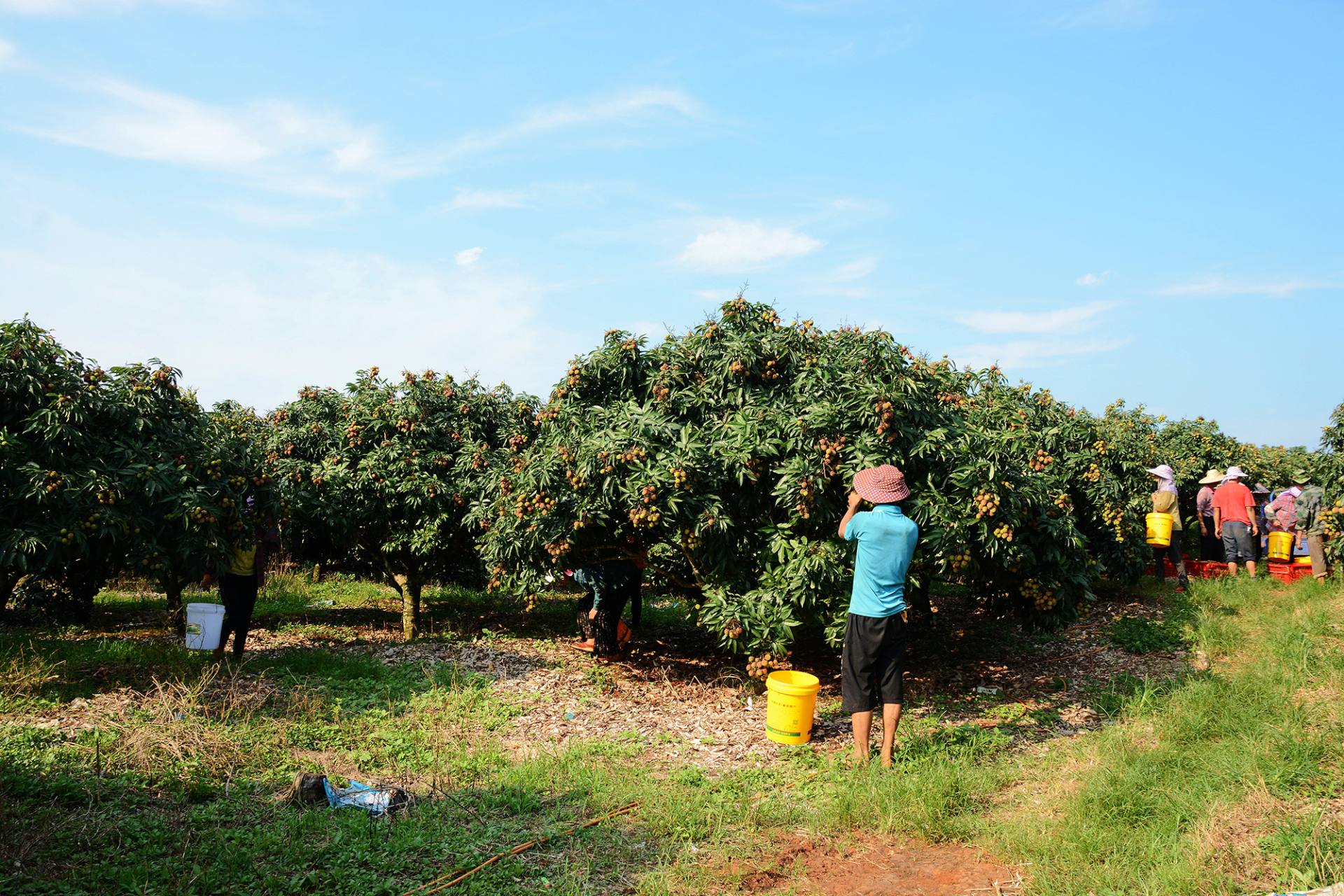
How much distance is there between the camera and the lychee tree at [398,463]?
9.63 metres

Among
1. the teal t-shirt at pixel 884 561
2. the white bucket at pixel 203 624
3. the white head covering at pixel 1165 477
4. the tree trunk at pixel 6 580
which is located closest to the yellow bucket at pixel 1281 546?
the white head covering at pixel 1165 477

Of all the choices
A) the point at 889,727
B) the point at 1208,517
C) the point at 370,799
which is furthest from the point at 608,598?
the point at 1208,517

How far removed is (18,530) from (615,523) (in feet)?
14.7

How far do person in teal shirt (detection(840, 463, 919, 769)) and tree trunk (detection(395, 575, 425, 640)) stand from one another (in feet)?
19.7

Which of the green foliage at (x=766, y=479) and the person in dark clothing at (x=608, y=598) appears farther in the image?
the person in dark clothing at (x=608, y=598)

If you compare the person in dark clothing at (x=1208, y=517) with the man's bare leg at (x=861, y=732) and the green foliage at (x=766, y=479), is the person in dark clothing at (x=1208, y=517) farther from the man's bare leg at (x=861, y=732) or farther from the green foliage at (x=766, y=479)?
the man's bare leg at (x=861, y=732)

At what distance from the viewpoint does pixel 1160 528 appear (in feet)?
39.1

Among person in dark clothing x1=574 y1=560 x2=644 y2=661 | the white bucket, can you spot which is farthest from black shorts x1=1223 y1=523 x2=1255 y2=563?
the white bucket

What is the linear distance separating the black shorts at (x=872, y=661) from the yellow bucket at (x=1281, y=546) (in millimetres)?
9711

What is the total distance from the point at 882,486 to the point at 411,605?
6493mm

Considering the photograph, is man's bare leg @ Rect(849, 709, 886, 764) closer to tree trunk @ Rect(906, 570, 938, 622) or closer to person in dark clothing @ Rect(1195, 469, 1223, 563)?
tree trunk @ Rect(906, 570, 938, 622)

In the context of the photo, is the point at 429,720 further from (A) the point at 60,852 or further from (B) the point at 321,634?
(B) the point at 321,634

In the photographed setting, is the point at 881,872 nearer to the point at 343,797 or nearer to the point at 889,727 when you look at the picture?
the point at 889,727

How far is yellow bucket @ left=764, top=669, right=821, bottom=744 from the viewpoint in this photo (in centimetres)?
635
